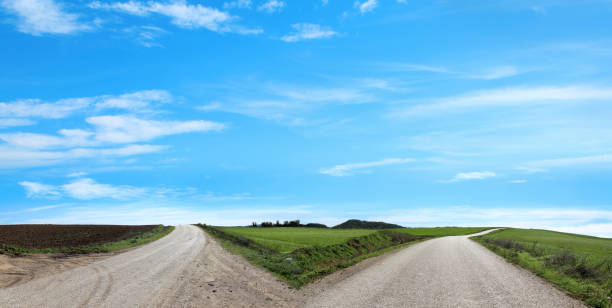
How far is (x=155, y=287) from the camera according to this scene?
16.2 m

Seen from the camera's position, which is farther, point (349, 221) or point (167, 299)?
point (349, 221)

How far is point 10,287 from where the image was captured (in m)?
16.9

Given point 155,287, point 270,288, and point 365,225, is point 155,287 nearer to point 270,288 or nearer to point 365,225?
point 270,288

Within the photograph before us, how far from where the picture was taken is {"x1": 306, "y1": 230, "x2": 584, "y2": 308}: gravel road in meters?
13.4

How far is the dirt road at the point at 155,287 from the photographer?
554 inches

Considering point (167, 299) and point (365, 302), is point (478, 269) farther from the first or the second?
point (167, 299)

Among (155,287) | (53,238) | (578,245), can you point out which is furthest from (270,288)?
(578,245)

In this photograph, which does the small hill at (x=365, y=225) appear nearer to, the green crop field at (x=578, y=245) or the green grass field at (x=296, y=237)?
the green crop field at (x=578, y=245)

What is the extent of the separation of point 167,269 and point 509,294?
1575 cm

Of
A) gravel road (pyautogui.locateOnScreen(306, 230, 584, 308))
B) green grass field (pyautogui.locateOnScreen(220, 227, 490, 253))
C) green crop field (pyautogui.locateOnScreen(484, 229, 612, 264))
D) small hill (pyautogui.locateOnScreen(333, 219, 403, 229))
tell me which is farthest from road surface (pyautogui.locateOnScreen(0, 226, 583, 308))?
small hill (pyautogui.locateOnScreen(333, 219, 403, 229))

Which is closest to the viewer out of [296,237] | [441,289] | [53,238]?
[441,289]

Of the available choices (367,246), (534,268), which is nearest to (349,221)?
(367,246)

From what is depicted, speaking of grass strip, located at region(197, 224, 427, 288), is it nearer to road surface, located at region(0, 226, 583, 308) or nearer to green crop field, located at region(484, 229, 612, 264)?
road surface, located at region(0, 226, 583, 308)

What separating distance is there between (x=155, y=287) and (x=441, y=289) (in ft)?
36.5
